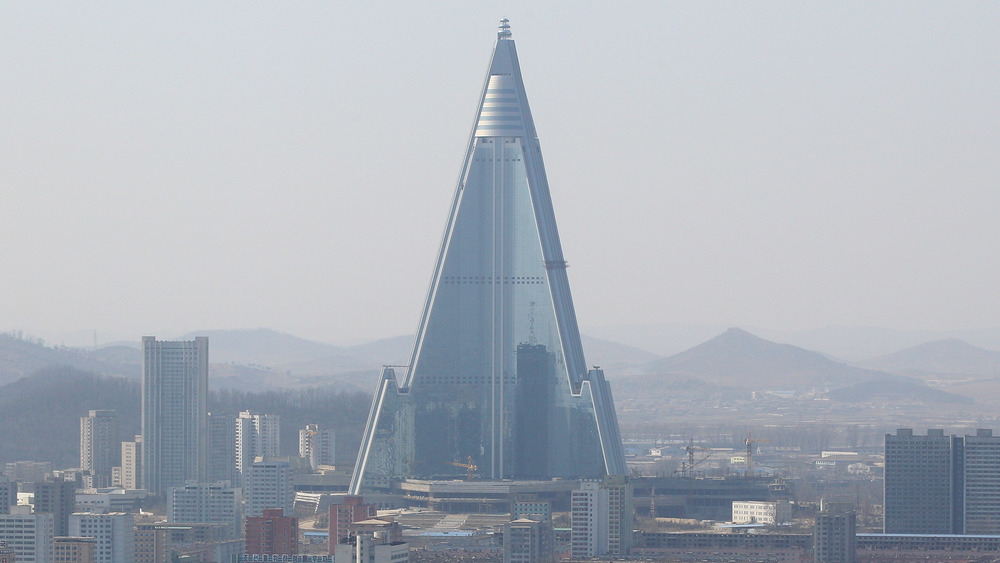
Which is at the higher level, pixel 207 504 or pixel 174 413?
pixel 174 413

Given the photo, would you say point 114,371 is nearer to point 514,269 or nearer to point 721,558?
point 514,269

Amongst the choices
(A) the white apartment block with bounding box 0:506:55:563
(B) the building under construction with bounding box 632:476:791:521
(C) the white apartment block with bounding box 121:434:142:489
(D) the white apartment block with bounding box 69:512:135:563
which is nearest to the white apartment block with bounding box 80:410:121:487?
(C) the white apartment block with bounding box 121:434:142:489

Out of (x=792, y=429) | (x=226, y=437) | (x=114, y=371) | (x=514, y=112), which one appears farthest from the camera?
(x=114, y=371)

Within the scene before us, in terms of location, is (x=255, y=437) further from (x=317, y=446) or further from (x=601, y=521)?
(x=601, y=521)

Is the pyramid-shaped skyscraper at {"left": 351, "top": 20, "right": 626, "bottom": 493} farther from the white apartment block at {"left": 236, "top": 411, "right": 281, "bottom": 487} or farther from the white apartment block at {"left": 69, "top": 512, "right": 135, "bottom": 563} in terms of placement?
the white apartment block at {"left": 69, "top": 512, "right": 135, "bottom": 563}

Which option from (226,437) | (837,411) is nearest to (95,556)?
(226,437)

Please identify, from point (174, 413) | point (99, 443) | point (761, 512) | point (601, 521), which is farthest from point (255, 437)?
point (601, 521)
